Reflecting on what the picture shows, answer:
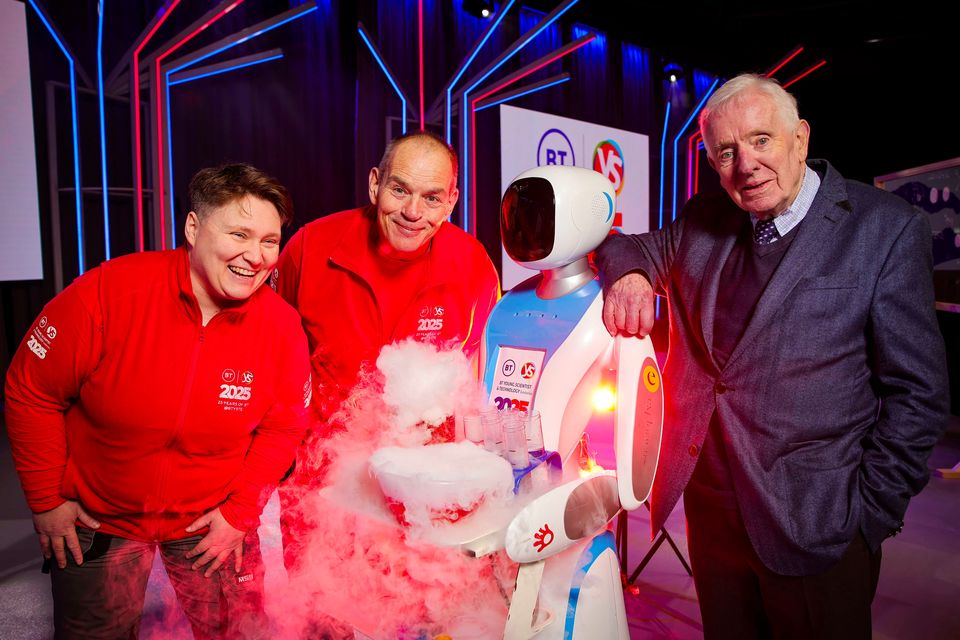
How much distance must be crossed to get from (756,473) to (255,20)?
5607mm

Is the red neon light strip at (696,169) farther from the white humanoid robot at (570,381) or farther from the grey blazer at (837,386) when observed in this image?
the grey blazer at (837,386)

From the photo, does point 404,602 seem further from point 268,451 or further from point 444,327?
point 444,327

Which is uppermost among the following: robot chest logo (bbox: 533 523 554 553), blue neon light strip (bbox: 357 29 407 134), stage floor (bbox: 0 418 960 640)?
blue neon light strip (bbox: 357 29 407 134)

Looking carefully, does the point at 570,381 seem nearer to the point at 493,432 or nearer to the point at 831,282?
the point at 493,432

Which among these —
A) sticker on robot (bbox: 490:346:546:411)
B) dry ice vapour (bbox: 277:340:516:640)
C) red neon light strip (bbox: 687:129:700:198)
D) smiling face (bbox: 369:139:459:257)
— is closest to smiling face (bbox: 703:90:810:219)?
sticker on robot (bbox: 490:346:546:411)

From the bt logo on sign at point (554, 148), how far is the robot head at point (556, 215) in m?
5.31

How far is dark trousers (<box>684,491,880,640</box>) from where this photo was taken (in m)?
1.58

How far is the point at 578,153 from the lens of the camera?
305 inches

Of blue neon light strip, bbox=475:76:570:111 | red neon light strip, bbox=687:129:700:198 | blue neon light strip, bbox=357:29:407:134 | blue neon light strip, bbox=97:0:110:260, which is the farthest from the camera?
red neon light strip, bbox=687:129:700:198

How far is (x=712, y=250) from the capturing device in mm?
1835

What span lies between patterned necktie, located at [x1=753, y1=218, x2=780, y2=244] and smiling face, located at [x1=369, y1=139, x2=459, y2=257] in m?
1.03

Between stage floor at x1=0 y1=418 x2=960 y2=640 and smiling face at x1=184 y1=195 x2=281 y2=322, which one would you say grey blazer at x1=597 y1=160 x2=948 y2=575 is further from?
stage floor at x1=0 y1=418 x2=960 y2=640

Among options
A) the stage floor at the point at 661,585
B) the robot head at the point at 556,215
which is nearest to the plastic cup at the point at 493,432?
the robot head at the point at 556,215

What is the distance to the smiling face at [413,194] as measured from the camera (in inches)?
81.6
